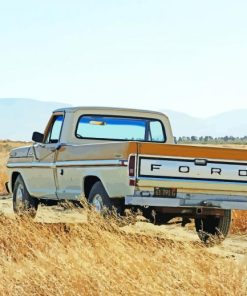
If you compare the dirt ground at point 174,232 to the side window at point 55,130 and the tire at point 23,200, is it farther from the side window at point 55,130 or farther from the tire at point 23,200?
the side window at point 55,130

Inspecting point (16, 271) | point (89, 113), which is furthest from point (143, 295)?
point (89, 113)

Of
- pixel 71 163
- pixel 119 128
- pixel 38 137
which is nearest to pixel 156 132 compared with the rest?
pixel 119 128

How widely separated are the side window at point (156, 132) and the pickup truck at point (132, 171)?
487 mm

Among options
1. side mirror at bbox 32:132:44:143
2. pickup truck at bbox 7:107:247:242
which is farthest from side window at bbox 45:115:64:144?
side mirror at bbox 32:132:44:143

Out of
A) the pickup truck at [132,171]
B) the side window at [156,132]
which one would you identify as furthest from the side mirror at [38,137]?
the side window at [156,132]

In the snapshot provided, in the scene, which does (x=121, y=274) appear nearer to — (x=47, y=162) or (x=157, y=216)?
(x=157, y=216)

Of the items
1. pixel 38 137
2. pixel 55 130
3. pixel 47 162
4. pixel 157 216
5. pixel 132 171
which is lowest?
pixel 157 216

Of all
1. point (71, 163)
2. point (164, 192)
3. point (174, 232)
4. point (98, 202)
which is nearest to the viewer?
point (164, 192)

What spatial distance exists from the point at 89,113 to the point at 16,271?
508 centimetres

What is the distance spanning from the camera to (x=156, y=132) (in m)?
12.3

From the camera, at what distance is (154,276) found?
19.1ft

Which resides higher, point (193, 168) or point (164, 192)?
point (193, 168)

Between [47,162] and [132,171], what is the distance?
270 cm

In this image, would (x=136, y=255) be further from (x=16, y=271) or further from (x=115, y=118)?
(x=115, y=118)
